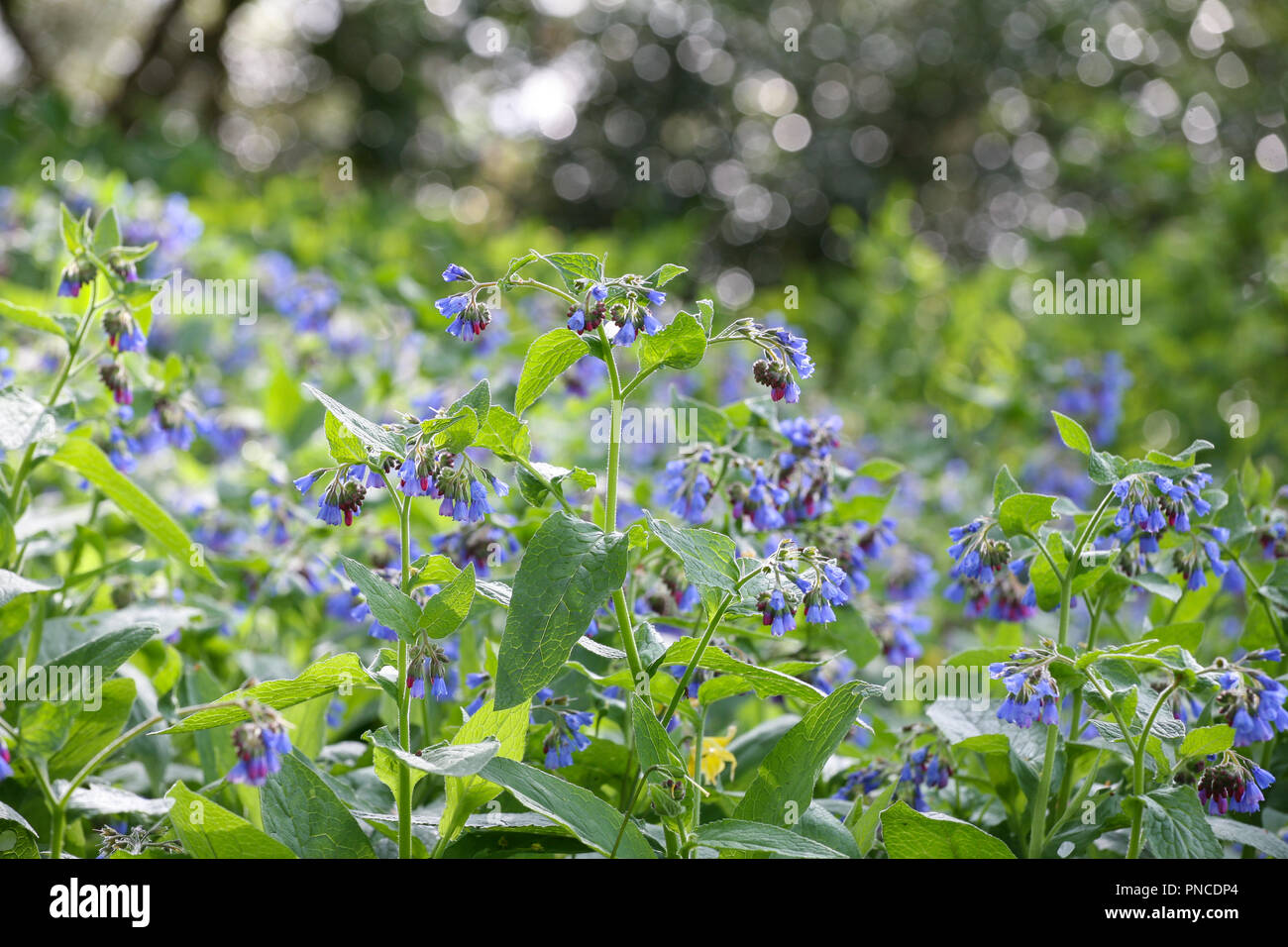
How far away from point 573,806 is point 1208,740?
892mm

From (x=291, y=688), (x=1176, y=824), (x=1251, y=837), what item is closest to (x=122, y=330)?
(x=291, y=688)

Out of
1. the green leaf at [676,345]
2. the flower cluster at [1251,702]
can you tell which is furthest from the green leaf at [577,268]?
the flower cluster at [1251,702]

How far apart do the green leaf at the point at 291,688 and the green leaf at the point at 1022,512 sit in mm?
961

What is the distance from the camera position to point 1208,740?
1688 millimetres

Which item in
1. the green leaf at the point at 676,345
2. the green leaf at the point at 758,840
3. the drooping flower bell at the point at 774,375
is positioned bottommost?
the green leaf at the point at 758,840

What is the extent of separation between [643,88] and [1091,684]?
1117 centimetres

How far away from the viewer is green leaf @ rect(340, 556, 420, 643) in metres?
1.53

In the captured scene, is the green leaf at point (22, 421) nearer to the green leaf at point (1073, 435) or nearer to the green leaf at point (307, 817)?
the green leaf at point (307, 817)

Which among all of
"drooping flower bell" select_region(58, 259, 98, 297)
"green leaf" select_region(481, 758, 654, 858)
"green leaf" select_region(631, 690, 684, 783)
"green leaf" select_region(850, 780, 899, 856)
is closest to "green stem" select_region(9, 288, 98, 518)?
"drooping flower bell" select_region(58, 259, 98, 297)

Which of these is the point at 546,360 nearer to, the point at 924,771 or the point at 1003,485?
the point at 1003,485

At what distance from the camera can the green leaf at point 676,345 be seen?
5.46 ft

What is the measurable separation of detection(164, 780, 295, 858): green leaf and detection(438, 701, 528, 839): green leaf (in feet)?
0.74

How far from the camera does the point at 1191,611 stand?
2377 millimetres

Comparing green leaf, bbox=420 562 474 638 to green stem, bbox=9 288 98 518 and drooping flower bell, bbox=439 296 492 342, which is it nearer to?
drooping flower bell, bbox=439 296 492 342
